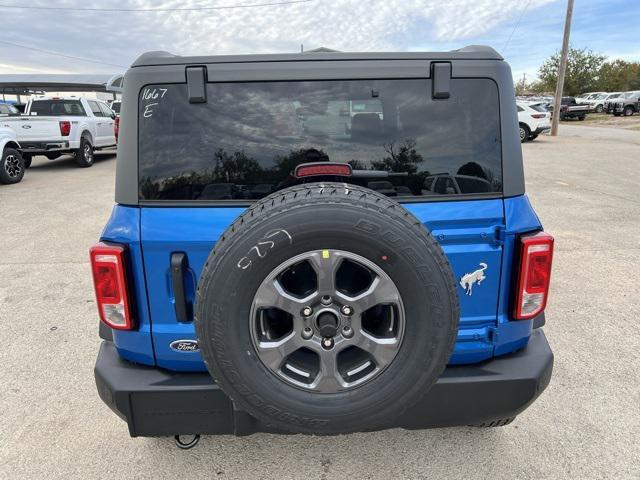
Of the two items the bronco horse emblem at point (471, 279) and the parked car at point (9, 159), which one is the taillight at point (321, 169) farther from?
the parked car at point (9, 159)

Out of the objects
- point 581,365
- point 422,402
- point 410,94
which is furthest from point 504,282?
point 581,365

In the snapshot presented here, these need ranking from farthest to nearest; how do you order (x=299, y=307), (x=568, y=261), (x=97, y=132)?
(x=97, y=132)
(x=568, y=261)
(x=299, y=307)

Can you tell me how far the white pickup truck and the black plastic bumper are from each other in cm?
1188

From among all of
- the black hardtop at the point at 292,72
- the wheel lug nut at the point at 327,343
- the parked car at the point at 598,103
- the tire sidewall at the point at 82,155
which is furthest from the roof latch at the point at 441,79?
the parked car at the point at 598,103

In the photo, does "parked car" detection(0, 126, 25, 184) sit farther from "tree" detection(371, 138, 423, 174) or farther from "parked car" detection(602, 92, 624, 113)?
"parked car" detection(602, 92, 624, 113)

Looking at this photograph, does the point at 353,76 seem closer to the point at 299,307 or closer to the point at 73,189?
the point at 299,307

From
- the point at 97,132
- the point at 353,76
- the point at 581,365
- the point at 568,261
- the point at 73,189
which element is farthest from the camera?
the point at 97,132

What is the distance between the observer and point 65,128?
11.9 metres

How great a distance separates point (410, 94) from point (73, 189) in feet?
32.5

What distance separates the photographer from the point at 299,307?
5.20 feet

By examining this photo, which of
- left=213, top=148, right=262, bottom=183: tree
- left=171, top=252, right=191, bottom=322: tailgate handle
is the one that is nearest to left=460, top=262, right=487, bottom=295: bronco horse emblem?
left=213, top=148, right=262, bottom=183: tree

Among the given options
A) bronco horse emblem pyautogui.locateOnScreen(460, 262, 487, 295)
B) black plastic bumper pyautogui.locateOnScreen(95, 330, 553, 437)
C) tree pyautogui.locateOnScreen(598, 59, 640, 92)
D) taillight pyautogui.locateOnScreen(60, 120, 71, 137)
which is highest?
tree pyautogui.locateOnScreen(598, 59, 640, 92)

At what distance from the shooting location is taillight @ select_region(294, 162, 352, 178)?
1820 mm

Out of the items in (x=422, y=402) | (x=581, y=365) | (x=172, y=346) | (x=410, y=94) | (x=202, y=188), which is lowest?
(x=581, y=365)
